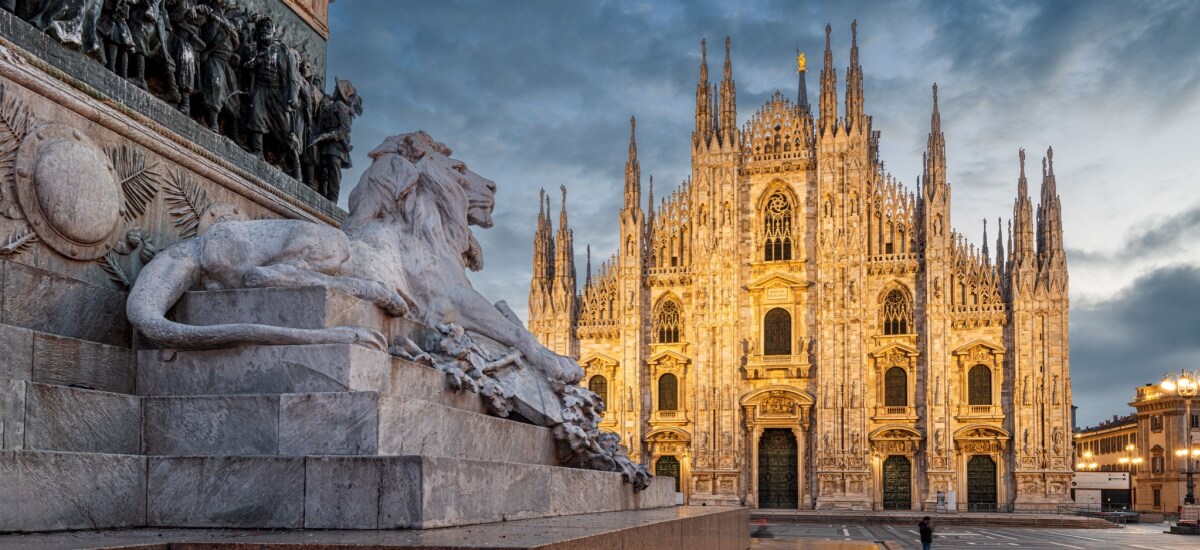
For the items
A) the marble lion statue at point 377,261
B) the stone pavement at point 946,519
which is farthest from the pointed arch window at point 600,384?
the marble lion statue at point 377,261

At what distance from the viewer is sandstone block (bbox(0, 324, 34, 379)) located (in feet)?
15.0

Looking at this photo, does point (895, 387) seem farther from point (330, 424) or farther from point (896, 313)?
point (330, 424)

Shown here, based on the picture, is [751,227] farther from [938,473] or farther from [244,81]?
[244,81]

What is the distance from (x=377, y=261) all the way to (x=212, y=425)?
5.01 ft

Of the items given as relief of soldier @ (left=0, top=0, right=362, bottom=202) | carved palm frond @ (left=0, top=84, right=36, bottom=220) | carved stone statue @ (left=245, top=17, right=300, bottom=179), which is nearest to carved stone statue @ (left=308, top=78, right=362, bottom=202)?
relief of soldier @ (left=0, top=0, right=362, bottom=202)

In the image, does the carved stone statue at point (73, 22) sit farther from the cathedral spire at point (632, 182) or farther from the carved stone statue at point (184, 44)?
the cathedral spire at point (632, 182)

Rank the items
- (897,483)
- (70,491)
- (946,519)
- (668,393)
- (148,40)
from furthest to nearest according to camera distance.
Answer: (668,393) < (897,483) < (946,519) < (148,40) < (70,491)

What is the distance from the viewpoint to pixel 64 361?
4879 mm

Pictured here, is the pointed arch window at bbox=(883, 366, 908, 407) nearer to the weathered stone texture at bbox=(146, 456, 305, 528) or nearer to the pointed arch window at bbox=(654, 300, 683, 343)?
the pointed arch window at bbox=(654, 300, 683, 343)

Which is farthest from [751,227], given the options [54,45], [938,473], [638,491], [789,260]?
[54,45]

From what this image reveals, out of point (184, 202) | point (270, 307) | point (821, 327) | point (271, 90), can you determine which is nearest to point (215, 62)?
point (271, 90)

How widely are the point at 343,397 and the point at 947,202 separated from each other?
1343 inches

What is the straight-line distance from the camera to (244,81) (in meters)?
7.66

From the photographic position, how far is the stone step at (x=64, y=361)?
4621 mm
